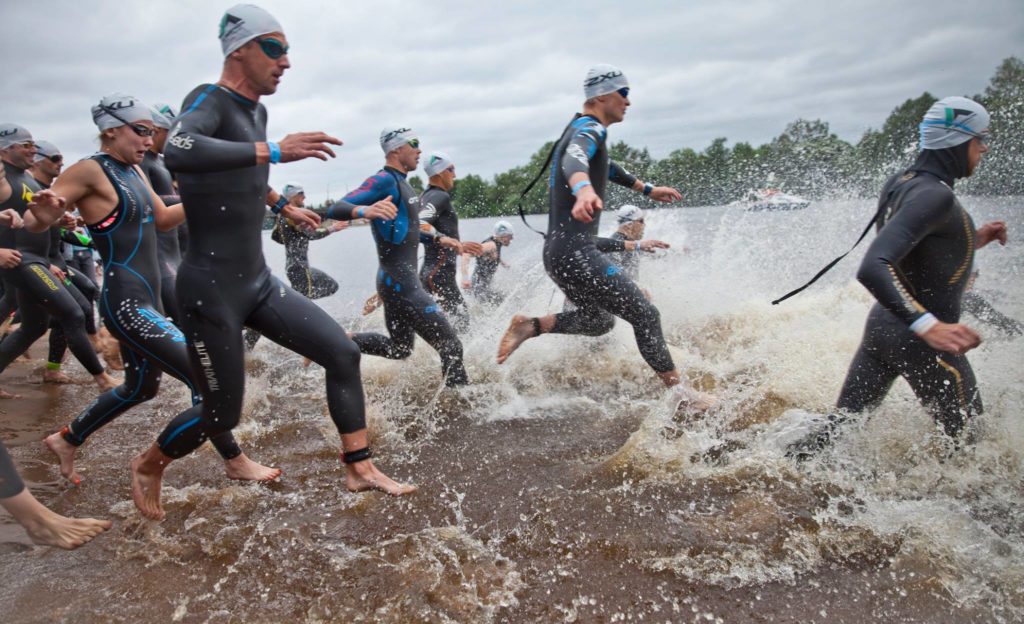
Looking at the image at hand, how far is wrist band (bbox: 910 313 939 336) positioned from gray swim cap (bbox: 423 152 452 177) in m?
5.14

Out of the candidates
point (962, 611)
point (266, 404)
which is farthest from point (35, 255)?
point (962, 611)

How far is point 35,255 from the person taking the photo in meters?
5.45

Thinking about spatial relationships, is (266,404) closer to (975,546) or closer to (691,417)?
(691,417)

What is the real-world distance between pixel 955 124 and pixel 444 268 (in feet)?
17.6

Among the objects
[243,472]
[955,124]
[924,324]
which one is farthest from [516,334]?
[955,124]

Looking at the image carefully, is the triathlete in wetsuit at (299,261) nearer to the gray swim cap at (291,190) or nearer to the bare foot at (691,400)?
the gray swim cap at (291,190)

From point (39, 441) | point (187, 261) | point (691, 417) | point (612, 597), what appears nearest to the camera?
point (612, 597)

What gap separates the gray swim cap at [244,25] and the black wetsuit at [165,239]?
1.65m

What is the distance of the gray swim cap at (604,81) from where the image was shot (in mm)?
4711

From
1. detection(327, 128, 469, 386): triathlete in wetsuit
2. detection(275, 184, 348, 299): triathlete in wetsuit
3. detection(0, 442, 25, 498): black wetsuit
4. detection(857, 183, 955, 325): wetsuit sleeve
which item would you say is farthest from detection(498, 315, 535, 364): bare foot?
detection(275, 184, 348, 299): triathlete in wetsuit

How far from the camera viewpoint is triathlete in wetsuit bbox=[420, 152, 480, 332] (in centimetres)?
671

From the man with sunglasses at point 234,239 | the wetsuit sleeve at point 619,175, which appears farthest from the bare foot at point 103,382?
the wetsuit sleeve at point 619,175

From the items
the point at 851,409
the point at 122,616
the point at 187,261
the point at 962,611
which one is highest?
the point at 187,261

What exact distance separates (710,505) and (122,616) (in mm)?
2667
